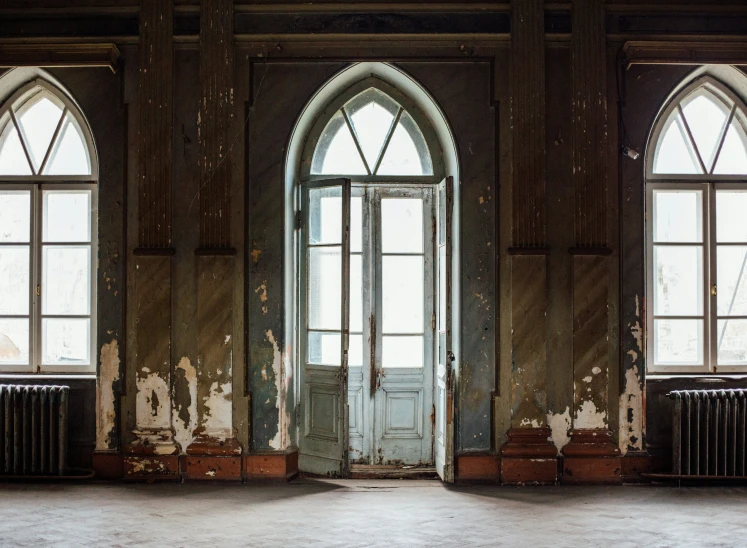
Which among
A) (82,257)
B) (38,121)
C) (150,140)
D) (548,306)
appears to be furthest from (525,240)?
(38,121)

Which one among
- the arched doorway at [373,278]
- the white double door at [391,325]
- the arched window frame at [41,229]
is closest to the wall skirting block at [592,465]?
the arched doorway at [373,278]

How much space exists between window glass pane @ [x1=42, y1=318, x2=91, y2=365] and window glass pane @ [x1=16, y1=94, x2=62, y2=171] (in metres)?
1.29

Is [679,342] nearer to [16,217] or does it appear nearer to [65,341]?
[65,341]

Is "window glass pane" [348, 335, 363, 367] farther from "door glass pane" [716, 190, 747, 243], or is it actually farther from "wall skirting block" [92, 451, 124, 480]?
"door glass pane" [716, 190, 747, 243]

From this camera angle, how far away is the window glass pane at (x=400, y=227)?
5.70m

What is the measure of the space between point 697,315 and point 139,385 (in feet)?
14.6

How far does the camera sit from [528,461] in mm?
5121

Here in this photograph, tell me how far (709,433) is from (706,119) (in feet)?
8.25

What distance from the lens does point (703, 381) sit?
5.36 m

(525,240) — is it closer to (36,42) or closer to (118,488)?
(118,488)

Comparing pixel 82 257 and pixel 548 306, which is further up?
pixel 82 257

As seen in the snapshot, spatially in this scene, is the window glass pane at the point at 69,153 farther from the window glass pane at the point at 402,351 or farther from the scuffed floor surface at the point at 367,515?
the window glass pane at the point at 402,351

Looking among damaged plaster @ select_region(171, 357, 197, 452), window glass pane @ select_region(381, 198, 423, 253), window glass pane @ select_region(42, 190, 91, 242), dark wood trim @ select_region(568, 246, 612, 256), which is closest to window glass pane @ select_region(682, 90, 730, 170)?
dark wood trim @ select_region(568, 246, 612, 256)

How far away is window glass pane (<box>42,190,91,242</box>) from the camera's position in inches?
217
